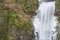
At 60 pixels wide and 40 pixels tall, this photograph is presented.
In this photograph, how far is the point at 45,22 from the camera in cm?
853

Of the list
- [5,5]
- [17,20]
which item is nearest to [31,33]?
[17,20]

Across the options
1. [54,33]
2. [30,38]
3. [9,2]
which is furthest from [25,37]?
[9,2]

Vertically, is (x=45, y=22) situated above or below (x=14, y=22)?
below

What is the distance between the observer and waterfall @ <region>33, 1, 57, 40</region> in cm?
838

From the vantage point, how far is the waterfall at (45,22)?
8.38 metres

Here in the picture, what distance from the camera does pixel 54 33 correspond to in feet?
27.1

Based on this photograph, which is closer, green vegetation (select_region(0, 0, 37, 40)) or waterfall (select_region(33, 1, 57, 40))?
green vegetation (select_region(0, 0, 37, 40))

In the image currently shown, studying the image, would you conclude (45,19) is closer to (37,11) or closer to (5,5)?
(37,11)

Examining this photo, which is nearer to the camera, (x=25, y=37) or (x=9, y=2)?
(x=25, y=37)

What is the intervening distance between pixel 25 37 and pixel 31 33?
0.98 ft

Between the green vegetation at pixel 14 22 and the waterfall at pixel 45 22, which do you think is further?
the waterfall at pixel 45 22

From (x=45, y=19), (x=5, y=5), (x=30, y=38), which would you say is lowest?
(x=30, y=38)

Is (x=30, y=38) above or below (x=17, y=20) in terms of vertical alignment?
below

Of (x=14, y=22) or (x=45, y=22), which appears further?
(x=45, y=22)
